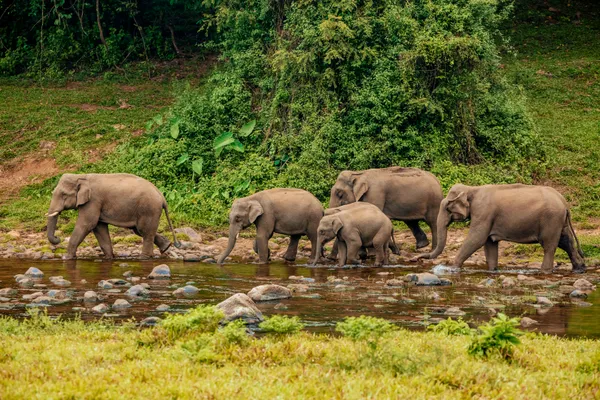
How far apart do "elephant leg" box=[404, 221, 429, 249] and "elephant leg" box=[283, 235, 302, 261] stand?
2581 millimetres

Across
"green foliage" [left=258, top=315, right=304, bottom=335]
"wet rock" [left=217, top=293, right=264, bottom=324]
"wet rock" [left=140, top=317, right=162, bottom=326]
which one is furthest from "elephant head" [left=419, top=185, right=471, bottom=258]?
"green foliage" [left=258, top=315, right=304, bottom=335]

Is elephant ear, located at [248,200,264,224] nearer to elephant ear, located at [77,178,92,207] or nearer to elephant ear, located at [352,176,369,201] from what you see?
elephant ear, located at [352,176,369,201]

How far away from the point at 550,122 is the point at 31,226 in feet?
46.8

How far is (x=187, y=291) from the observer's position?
13562 mm

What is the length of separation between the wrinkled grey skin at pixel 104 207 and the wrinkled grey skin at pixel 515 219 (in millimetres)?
5911

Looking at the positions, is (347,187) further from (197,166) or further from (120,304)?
(120,304)

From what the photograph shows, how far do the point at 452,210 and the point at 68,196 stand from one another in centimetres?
734

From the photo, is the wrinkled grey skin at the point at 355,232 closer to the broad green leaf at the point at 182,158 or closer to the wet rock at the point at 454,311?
the wet rock at the point at 454,311

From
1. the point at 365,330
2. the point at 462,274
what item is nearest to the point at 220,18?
the point at 462,274

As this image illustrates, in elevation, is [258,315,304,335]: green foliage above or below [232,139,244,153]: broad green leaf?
above

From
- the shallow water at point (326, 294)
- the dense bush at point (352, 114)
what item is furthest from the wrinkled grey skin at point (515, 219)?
the dense bush at point (352, 114)

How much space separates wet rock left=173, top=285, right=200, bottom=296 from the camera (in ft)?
43.9

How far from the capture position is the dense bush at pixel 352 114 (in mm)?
22062

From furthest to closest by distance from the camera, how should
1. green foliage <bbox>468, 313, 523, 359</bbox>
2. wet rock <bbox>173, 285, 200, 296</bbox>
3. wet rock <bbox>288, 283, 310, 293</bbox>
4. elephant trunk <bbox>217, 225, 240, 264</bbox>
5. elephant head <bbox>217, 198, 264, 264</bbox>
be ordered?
1. elephant head <bbox>217, 198, 264, 264</bbox>
2. elephant trunk <bbox>217, 225, 240, 264</bbox>
3. wet rock <bbox>288, 283, 310, 293</bbox>
4. wet rock <bbox>173, 285, 200, 296</bbox>
5. green foliage <bbox>468, 313, 523, 359</bbox>
